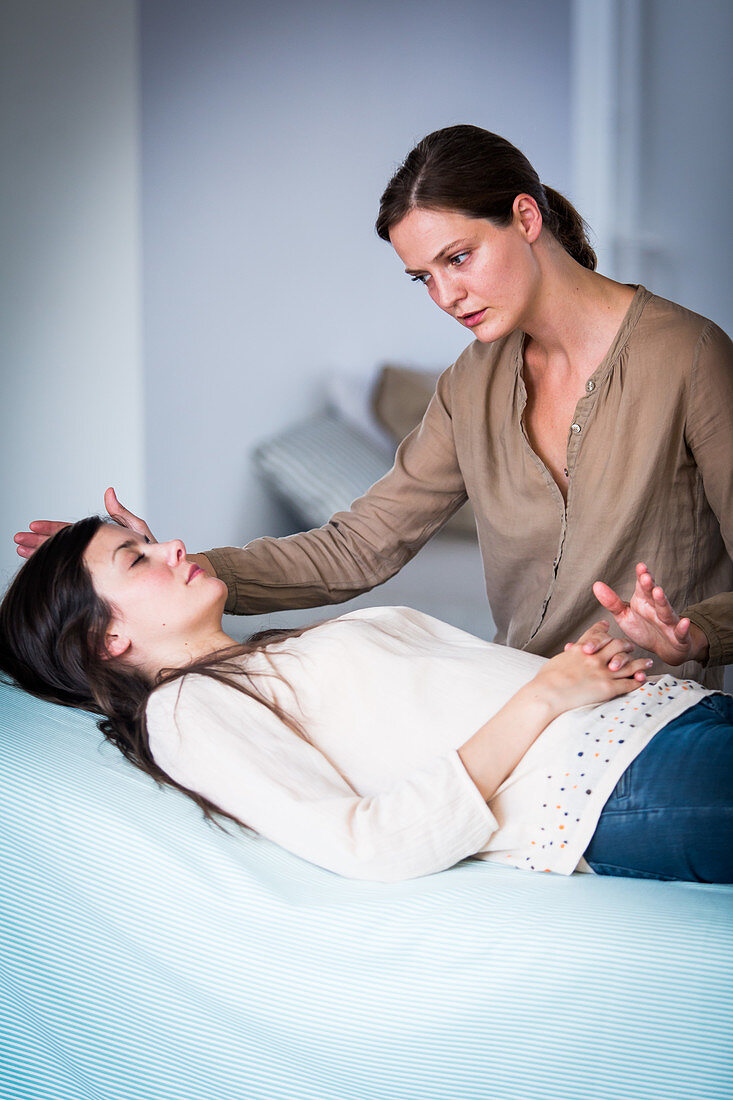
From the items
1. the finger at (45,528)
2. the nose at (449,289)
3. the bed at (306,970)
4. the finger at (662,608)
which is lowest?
the bed at (306,970)

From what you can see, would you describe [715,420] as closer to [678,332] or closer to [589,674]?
[678,332]

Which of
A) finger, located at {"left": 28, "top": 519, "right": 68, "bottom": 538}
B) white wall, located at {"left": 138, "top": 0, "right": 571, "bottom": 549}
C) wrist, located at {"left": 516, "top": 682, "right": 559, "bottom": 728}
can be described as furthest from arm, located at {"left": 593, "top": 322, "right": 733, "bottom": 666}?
white wall, located at {"left": 138, "top": 0, "right": 571, "bottom": 549}

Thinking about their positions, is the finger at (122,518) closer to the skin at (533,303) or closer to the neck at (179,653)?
the skin at (533,303)

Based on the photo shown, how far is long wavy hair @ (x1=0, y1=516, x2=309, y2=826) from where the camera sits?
59.9 inches

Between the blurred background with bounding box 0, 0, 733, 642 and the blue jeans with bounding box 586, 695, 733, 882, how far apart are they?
7.44 feet

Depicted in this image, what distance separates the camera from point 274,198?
12.7ft

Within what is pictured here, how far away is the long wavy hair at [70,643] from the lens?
59.9 inches

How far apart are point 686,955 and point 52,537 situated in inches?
40.7

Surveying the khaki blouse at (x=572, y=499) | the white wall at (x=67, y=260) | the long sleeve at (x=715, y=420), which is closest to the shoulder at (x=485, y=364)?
the khaki blouse at (x=572, y=499)

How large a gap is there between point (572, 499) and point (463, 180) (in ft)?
1.71

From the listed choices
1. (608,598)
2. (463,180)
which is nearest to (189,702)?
(608,598)

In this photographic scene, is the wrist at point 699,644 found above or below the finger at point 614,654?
below

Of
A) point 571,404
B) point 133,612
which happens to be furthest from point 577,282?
point 133,612

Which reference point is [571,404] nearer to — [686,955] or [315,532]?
[315,532]
